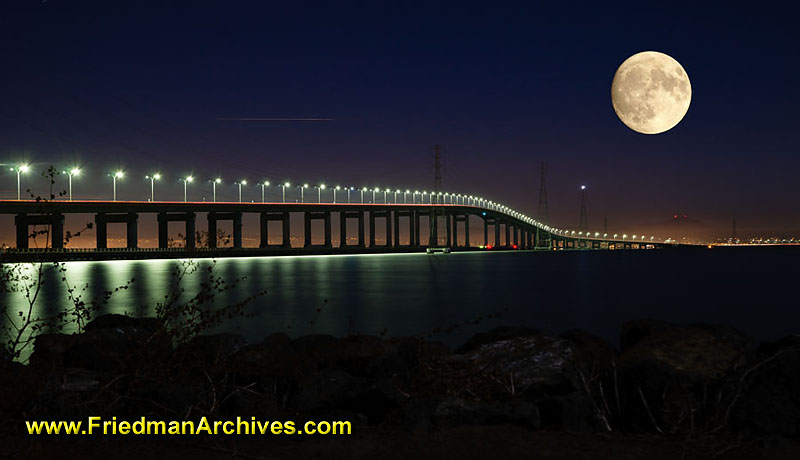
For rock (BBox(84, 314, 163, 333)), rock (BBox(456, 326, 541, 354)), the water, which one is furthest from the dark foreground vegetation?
the water

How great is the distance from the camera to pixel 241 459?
5.72m

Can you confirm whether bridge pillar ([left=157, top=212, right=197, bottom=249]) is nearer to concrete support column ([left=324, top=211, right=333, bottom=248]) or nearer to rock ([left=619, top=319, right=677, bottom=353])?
concrete support column ([left=324, top=211, right=333, bottom=248])

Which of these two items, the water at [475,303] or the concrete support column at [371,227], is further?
the concrete support column at [371,227]

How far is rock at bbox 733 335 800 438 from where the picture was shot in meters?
6.55

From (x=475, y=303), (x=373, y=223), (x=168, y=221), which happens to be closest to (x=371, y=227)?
(x=373, y=223)

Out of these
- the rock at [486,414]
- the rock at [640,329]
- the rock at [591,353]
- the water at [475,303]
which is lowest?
the water at [475,303]

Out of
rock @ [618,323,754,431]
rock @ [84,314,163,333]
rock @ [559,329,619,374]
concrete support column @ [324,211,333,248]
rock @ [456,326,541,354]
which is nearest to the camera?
rock @ [618,323,754,431]

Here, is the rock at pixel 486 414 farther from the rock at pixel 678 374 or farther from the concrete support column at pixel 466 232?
the concrete support column at pixel 466 232

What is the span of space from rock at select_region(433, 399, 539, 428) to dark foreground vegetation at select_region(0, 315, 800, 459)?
14mm

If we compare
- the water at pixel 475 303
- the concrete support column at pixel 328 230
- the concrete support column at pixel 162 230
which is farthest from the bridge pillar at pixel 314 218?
the water at pixel 475 303

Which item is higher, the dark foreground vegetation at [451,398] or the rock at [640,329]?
the rock at [640,329]

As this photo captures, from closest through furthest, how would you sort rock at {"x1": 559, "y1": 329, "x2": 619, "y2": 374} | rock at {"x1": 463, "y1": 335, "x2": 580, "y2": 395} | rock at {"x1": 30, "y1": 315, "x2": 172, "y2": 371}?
rock at {"x1": 463, "y1": 335, "x2": 580, "y2": 395} < rock at {"x1": 559, "y1": 329, "x2": 619, "y2": 374} < rock at {"x1": 30, "y1": 315, "x2": 172, "y2": 371}

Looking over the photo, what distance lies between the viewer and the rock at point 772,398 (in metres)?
6.55

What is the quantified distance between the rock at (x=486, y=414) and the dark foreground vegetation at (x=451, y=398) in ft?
0.05
